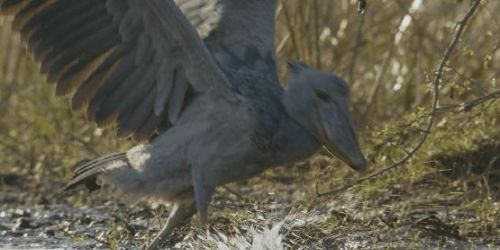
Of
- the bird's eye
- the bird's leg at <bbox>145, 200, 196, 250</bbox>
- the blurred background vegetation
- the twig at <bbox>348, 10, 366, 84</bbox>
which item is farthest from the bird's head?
the twig at <bbox>348, 10, 366, 84</bbox>

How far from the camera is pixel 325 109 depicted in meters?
5.54

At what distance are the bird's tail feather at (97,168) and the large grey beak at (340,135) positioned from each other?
1.02 m

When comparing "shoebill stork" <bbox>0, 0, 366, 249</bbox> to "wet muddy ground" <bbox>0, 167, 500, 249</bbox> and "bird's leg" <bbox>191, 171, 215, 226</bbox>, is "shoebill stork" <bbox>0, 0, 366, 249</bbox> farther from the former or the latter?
"wet muddy ground" <bbox>0, 167, 500, 249</bbox>

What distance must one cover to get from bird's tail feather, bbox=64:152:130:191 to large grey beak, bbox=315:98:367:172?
3.34ft

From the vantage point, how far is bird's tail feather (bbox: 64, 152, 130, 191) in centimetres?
609

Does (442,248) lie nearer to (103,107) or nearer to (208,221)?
(208,221)

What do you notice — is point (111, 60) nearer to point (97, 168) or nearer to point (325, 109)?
point (97, 168)

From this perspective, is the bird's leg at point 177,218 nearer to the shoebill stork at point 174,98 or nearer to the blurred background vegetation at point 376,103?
the shoebill stork at point 174,98

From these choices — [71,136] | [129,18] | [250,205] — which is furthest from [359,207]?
[71,136]

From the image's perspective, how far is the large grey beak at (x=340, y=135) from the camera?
540 cm

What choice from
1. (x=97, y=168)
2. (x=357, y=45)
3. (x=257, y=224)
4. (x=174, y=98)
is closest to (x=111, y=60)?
(x=174, y=98)

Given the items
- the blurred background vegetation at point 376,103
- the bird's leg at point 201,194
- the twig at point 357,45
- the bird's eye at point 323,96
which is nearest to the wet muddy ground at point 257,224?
the bird's leg at point 201,194

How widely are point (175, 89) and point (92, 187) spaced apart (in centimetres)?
76

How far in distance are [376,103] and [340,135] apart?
9.64ft
